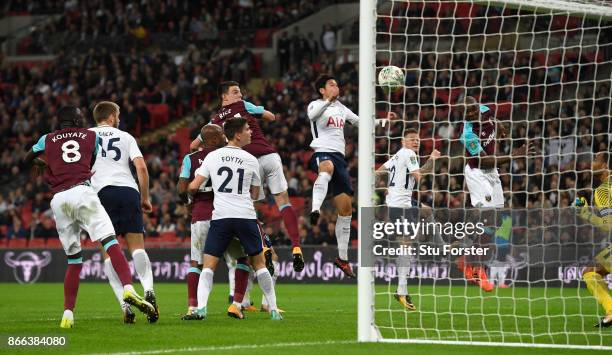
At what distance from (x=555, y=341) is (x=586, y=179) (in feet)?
17.7

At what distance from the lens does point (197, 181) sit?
10070 millimetres

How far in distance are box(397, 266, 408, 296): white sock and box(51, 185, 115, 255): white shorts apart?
144 inches

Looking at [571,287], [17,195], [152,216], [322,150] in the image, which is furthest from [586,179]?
[17,195]

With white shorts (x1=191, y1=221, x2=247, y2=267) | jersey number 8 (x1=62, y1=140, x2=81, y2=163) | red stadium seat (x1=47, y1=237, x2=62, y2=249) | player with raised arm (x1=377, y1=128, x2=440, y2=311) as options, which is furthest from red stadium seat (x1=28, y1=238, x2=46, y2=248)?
jersey number 8 (x1=62, y1=140, x2=81, y2=163)

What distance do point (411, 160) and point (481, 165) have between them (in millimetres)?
1548

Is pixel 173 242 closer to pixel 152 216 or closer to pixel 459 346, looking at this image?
pixel 152 216

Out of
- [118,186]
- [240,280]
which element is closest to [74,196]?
[118,186]

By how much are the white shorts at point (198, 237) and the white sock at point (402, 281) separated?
239cm

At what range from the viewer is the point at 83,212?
983 cm

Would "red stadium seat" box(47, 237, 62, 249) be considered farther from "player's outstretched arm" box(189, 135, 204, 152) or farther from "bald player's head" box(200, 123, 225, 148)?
"bald player's head" box(200, 123, 225, 148)

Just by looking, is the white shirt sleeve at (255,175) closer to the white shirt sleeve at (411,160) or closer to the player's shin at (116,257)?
the player's shin at (116,257)

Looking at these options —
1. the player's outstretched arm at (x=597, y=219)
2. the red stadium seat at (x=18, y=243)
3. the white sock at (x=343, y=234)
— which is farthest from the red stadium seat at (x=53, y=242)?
the player's outstretched arm at (x=597, y=219)

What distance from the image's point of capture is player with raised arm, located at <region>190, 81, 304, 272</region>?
468 inches

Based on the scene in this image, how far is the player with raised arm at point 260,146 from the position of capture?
11.9m
